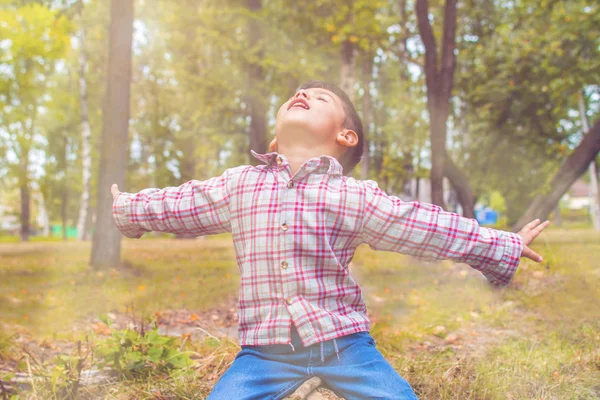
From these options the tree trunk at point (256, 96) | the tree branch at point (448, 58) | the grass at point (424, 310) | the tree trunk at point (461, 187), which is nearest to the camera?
the grass at point (424, 310)

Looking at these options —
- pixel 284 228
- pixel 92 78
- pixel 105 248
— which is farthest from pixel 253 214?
pixel 92 78

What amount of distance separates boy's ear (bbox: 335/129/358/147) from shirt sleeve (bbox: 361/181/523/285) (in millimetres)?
177

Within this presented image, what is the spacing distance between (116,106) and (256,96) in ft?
5.27

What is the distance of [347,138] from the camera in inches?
70.6

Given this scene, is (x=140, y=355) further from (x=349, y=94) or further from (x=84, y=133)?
(x=84, y=133)

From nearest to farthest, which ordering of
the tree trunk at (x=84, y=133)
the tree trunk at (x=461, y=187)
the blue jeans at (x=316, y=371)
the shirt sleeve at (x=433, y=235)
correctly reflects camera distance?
the blue jeans at (x=316, y=371)
the shirt sleeve at (x=433, y=235)
the tree trunk at (x=461, y=187)
the tree trunk at (x=84, y=133)

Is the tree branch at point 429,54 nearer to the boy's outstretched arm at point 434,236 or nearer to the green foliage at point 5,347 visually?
the boy's outstretched arm at point 434,236

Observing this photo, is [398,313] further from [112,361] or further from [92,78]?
[92,78]

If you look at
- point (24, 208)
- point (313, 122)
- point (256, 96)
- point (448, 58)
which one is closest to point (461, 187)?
point (448, 58)

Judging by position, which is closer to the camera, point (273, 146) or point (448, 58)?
point (273, 146)

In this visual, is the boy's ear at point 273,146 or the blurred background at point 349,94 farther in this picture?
the blurred background at point 349,94

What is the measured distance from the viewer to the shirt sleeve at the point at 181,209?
1745 mm

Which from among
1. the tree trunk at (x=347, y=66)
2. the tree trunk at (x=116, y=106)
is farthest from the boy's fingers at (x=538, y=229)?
the tree trunk at (x=116, y=106)

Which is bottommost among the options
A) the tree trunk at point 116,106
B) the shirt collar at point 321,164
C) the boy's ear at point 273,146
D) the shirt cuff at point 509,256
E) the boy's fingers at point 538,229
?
the shirt cuff at point 509,256
